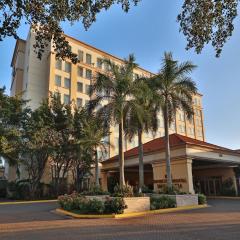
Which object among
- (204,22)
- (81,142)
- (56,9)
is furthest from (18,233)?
(81,142)

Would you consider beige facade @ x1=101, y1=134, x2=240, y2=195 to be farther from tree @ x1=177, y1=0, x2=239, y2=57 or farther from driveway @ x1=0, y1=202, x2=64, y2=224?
tree @ x1=177, y1=0, x2=239, y2=57

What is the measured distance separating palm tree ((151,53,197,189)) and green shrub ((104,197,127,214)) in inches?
336

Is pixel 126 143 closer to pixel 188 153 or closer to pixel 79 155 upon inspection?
pixel 79 155

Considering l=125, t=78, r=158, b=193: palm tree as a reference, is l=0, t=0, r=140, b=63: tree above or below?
below

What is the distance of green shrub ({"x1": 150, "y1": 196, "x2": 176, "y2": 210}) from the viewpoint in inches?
755

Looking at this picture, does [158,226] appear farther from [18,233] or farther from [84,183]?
[84,183]

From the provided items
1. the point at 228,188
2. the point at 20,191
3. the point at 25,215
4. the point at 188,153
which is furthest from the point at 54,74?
the point at 25,215

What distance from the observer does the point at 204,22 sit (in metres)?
7.12

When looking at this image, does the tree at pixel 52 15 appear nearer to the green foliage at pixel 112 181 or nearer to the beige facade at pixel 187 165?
the beige facade at pixel 187 165

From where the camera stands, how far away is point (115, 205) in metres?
16.5

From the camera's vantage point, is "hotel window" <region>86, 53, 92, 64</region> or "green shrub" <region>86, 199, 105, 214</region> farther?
"hotel window" <region>86, 53, 92, 64</region>

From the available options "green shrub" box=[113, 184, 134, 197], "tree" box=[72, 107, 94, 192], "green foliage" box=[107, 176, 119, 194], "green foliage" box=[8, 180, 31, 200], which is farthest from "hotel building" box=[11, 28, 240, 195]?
"green foliage" box=[8, 180, 31, 200]

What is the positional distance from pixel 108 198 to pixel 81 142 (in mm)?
16434

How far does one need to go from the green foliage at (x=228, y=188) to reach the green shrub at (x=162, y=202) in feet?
53.6
